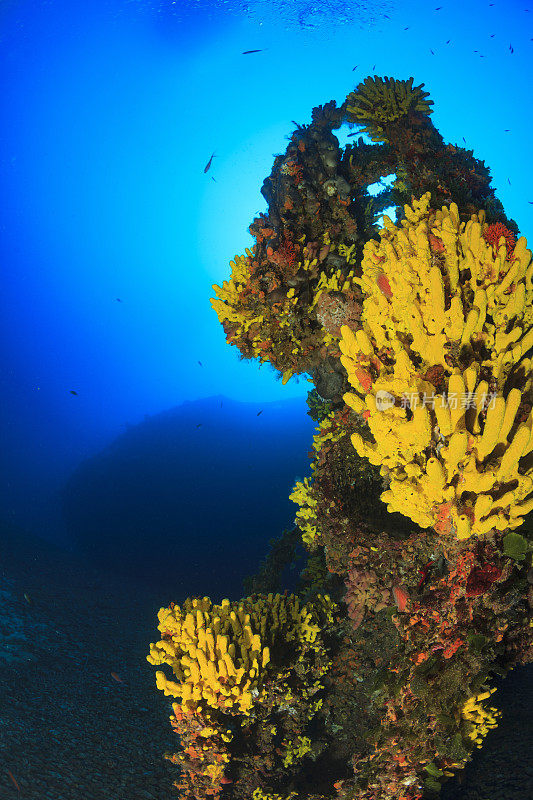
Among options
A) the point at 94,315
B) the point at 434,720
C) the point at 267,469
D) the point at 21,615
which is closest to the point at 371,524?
the point at 434,720

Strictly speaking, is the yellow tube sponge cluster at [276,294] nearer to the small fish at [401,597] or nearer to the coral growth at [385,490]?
the coral growth at [385,490]

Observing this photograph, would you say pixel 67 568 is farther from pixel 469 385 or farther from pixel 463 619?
pixel 469 385

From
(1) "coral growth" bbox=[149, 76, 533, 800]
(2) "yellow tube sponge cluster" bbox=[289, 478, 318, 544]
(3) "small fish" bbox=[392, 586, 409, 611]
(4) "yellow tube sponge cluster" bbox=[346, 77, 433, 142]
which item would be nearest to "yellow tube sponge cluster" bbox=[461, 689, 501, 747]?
(1) "coral growth" bbox=[149, 76, 533, 800]

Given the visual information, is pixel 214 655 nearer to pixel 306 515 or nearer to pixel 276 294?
pixel 306 515

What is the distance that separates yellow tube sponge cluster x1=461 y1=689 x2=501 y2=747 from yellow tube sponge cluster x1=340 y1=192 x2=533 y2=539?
1.23 m

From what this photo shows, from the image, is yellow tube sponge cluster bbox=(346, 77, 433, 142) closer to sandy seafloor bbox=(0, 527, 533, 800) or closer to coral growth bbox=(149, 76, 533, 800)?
coral growth bbox=(149, 76, 533, 800)

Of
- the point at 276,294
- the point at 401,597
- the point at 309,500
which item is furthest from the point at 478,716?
the point at 276,294

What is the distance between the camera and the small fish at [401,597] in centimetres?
296

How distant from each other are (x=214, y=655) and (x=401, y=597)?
178 centimetres

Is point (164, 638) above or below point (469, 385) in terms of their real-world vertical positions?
below

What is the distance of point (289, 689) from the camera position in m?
4.09

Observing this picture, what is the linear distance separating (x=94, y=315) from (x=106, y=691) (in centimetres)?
14096

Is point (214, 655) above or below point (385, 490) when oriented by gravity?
below

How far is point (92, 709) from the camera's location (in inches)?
245
